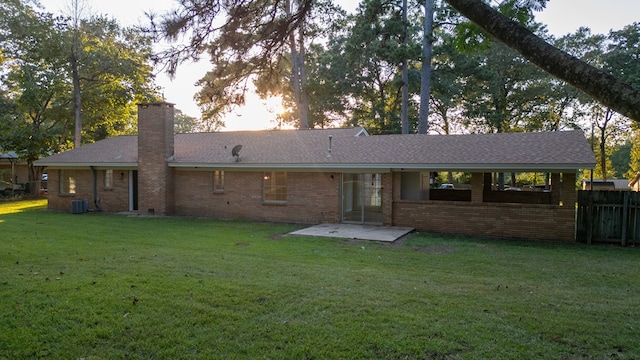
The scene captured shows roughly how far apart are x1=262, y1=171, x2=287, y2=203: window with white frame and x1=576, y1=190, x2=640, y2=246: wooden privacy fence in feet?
31.1

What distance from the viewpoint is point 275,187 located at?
15750mm

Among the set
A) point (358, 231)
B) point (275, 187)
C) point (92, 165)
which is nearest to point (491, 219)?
point (358, 231)

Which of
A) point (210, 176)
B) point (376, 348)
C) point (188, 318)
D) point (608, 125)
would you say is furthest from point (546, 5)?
point (608, 125)

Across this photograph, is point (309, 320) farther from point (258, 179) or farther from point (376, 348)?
point (258, 179)

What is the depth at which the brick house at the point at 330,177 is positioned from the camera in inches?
483

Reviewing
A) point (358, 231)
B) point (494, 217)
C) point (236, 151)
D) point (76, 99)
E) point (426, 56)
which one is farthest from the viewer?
point (76, 99)

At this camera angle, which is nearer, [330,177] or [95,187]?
[330,177]

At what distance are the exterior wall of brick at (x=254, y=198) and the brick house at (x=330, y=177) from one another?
4cm

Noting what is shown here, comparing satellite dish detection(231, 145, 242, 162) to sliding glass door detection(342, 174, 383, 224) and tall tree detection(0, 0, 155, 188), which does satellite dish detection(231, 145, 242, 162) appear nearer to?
sliding glass door detection(342, 174, 383, 224)

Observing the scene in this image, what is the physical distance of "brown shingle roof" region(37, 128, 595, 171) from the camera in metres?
12.3

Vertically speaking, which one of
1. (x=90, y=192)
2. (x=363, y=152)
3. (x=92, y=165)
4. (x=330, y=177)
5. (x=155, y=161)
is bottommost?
(x=90, y=192)

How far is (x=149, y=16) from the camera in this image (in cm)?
566

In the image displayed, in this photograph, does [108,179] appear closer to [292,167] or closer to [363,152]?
[292,167]

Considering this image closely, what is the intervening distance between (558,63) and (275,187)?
525 inches
